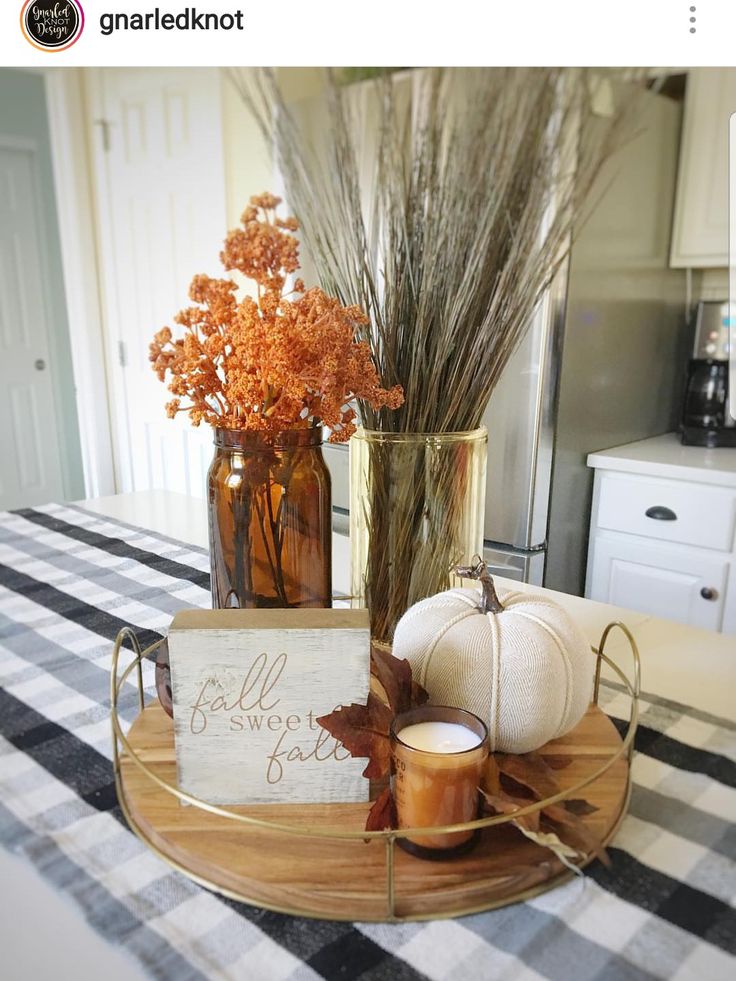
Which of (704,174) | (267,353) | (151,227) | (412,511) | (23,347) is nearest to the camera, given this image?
(267,353)

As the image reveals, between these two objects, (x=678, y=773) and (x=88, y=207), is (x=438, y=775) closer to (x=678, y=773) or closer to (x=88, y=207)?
(x=678, y=773)

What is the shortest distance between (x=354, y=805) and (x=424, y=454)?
0.96 ft

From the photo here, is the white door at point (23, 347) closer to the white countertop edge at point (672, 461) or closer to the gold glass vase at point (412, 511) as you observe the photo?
the white countertop edge at point (672, 461)

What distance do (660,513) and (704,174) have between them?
0.83m

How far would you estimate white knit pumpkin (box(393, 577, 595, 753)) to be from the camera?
0.49 m

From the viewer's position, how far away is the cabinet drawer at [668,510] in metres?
1.61

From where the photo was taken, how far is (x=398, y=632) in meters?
0.55

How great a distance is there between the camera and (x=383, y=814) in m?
0.46

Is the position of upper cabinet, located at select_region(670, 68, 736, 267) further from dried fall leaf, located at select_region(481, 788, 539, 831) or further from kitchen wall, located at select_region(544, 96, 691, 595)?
dried fall leaf, located at select_region(481, 788, 539, 831)

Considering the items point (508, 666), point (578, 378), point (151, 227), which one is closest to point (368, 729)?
point (508, 666)

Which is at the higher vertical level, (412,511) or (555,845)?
(412,511)

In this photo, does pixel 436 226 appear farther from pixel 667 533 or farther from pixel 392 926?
pixel 667 533
